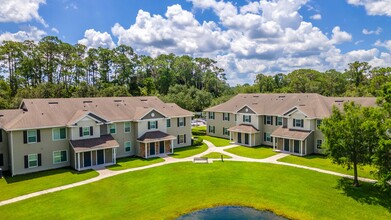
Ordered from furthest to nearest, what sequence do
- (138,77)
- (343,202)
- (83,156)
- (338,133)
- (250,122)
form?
(138,77) < (250,122) < (83,156) < (338,133) < (343,202)

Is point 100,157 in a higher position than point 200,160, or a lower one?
higher

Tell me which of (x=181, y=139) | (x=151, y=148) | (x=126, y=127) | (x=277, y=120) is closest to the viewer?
(x=151, y=148)

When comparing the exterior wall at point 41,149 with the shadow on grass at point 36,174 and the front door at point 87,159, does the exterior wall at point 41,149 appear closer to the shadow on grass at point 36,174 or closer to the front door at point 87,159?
the shadow on grass at point 36,174

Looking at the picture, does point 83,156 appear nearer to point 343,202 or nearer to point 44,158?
point 44,158

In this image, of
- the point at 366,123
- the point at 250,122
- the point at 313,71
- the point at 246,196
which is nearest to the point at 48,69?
the point at 250,122

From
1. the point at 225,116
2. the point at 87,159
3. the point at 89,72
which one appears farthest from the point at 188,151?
the point at 89,72

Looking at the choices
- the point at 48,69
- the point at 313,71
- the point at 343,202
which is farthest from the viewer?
the point at 313,71

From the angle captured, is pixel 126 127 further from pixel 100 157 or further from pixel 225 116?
pixel 225 116
